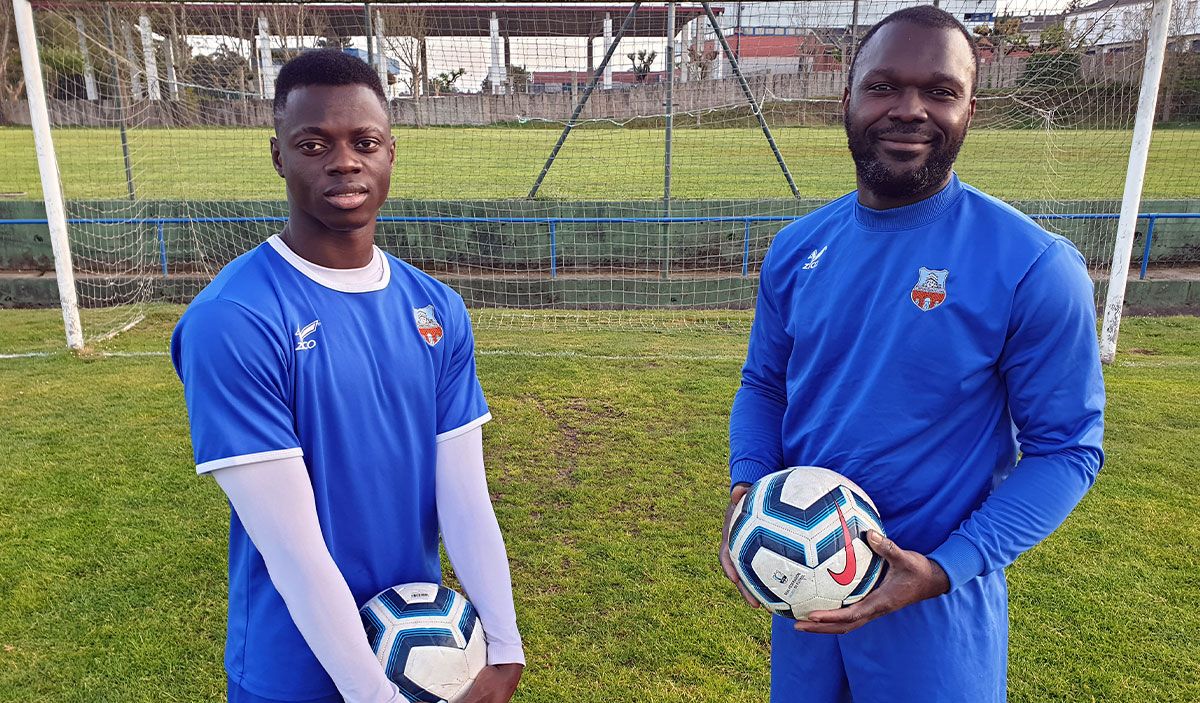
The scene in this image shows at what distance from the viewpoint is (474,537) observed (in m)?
1.65

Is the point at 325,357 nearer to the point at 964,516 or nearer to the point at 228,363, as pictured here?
→ the point at 228,363

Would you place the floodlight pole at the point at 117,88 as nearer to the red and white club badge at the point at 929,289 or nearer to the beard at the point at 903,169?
the beard at the point at 903,169

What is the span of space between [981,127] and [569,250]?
226 inches

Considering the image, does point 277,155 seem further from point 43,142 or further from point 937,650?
point 43,142

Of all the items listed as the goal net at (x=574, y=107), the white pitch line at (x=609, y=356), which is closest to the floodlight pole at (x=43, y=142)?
the goal net at (x=574, y=107)

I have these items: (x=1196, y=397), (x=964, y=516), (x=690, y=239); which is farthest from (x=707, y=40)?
(x=964, y=516)

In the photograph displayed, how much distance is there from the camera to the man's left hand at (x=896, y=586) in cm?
147

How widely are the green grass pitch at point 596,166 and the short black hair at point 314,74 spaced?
35.0 ft

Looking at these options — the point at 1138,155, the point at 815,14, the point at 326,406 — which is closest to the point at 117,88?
the point at 815,14

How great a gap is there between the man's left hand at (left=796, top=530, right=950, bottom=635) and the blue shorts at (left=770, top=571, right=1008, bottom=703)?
0.38 ft

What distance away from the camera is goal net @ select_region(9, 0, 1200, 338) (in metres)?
7.95

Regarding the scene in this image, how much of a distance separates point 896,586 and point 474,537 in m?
0.85

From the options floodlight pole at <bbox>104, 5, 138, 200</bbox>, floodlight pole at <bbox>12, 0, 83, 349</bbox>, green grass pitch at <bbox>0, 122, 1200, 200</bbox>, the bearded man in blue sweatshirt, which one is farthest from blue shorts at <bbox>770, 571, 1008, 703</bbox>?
green grass pitch at <bbox>0, 122, 1200, 200</bbox>

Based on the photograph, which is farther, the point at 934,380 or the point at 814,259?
the point at 814,259
